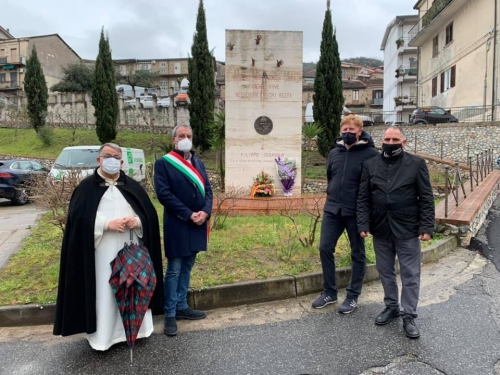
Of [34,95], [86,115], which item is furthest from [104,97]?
[34,95]

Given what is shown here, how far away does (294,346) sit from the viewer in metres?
3.37

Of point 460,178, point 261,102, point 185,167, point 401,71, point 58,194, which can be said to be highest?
point 401,71

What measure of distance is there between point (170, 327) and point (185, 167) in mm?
1449

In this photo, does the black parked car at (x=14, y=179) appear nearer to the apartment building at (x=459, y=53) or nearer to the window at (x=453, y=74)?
the apartment building at (x=459, y=53)

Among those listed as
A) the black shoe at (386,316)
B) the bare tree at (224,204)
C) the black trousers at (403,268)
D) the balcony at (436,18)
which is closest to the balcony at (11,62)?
the balcony at (436,18)

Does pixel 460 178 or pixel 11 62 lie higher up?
pixel 11 62

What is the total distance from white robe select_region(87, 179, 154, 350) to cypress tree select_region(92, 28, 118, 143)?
21.4m

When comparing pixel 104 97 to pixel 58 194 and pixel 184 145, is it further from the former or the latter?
pixel 184 145

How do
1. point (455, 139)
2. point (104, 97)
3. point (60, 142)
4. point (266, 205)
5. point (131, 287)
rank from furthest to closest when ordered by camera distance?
point (60, 142) → point (104, 97) → point (455, 139) → point (266, 205) → point (131, 287)

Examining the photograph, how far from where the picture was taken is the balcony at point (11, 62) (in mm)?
51406

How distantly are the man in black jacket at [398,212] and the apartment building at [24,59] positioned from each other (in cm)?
5438

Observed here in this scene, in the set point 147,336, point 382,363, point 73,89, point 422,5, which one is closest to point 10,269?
point 147,336

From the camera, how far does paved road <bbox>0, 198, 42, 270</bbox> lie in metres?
6.46

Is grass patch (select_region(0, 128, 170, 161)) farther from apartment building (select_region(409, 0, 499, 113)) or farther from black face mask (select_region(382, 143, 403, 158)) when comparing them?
black face mask (select_region(382, 143, 403, 158))
